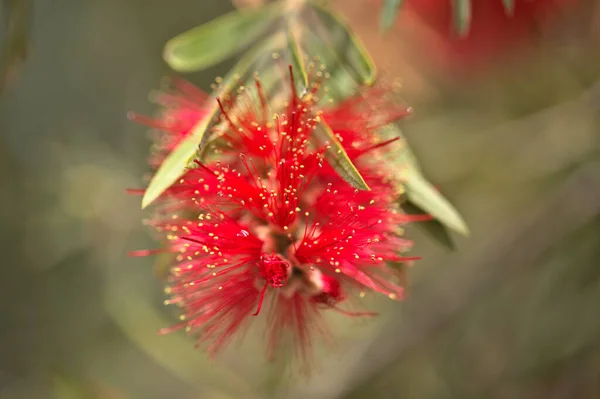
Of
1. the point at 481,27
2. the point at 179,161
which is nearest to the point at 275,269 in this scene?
the point at 179,161

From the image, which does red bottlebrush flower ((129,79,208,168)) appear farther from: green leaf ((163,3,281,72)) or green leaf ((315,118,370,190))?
green leaf ((315,118,370,190))

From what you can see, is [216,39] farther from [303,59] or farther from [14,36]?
[14,36]

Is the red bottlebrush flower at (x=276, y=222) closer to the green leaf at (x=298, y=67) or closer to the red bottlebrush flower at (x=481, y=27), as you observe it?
the green leaf at (x=298, y=67)

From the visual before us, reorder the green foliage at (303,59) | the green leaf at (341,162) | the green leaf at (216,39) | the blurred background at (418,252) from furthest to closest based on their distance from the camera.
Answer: the blurred background at (418,252), the green leaf at (216,39), the green foliage at (303,59), the green leaf at (341,162)

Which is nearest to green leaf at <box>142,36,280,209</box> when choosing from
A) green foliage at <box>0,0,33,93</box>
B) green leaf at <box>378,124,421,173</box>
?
green leaf at <box>378,124,421,173</box>

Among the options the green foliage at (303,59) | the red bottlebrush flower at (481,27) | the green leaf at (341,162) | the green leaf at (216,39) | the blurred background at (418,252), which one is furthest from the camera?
the blurred background at (418,252)

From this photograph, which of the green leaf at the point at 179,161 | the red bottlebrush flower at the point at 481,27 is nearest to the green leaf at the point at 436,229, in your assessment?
the green leaf at the point at 179,161
